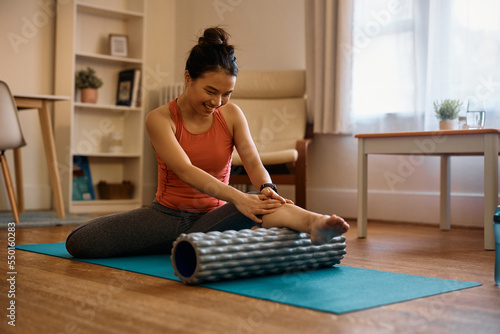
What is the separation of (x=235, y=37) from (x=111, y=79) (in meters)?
1.05

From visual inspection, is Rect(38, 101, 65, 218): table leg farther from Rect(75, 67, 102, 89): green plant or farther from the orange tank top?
the orange tank top

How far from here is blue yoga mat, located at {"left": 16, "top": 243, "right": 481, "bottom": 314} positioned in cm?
138

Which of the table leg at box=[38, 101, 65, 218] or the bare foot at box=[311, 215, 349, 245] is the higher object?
the table leg at box=[38, 101, 65, 218]

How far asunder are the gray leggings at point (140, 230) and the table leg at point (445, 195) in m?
1.66

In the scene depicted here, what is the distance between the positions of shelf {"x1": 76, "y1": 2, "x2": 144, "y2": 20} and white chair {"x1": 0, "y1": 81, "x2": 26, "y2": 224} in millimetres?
1329

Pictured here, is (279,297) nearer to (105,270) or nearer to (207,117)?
(105,270)

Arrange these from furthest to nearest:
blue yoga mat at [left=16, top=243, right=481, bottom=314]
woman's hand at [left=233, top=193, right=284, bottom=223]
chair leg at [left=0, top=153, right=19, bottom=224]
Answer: chair leg at [left=0, top=153, right=19, bottom=224]
woman's hand at [left=233, top=193, right=284, bottom=223]
blue yoga mat at [left=16, top=243, right=481, bottom=314]

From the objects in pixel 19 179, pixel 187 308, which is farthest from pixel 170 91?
pixel 187 308

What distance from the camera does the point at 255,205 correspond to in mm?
1816

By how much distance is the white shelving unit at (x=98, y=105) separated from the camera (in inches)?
172

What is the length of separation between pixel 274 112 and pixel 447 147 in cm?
173

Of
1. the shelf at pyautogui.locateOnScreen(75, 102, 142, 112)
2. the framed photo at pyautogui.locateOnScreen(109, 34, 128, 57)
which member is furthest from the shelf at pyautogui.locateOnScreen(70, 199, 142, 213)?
the framed photo at pyautogui.locateOnScreen(109, 34, 128, 57)

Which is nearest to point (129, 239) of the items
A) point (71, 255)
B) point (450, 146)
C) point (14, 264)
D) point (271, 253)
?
point (71, 255)

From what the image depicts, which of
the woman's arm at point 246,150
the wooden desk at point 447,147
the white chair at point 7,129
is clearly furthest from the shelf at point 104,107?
the woman's arm at point 246,150
